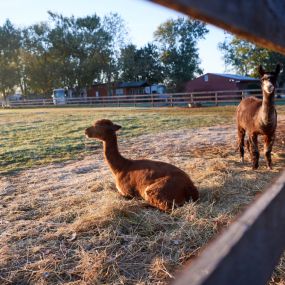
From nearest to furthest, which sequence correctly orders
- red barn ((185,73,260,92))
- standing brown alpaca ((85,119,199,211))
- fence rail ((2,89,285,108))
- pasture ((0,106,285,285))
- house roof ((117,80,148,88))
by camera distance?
pasture ((0,106,285,285)), standing brown alpaca ((85,119,199,211)), fence rail ((2,89,285,108)), red barn ((185,73,260,92)), house roof ((117,80,148,88))

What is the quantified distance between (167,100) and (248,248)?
32559 millimetres

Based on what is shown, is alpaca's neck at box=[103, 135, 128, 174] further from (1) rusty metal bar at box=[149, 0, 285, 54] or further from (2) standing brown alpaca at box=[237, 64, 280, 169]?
(1) rusty metal bar at box=[149, 0, 285, 54]

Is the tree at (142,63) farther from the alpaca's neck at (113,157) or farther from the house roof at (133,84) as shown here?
the alpaca's neck at (113,157)

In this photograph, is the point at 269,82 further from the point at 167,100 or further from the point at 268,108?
the point at 167,100

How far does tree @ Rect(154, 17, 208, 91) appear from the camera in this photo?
51719mm

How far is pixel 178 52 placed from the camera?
52719mm

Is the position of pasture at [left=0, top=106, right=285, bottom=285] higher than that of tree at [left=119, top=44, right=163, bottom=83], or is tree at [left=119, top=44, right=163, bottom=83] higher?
tree at [left=119, top=44, right=163, bottom=83]

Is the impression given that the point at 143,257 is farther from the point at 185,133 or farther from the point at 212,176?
the point at 185,133

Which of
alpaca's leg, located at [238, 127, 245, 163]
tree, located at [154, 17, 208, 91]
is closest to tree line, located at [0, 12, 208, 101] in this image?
tree, located at [154, 17, 208, 91]

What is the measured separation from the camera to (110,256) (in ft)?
10.6

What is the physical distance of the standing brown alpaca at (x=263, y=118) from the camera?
20.0 ft

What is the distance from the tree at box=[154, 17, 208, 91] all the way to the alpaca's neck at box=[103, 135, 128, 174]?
4656 centimetres

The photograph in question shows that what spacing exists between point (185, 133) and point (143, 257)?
875cm

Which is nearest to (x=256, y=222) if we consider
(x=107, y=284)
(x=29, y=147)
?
(x=107, y=284)
